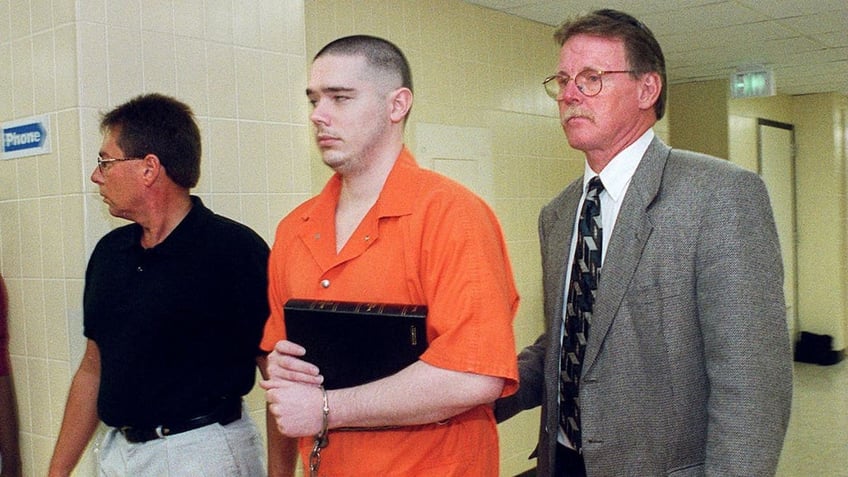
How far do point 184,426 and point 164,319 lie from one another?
0.28 metres

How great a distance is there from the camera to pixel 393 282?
146 centimetres

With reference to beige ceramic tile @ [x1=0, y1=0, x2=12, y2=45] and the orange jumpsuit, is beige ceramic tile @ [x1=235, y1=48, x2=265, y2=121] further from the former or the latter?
the orange jumpsuit

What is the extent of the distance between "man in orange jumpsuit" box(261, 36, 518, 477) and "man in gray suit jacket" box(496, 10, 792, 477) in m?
0.23

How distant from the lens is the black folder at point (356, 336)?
4.58 feet

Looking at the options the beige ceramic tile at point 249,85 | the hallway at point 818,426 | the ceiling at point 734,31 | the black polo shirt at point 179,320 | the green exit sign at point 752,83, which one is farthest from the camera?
the green exit sign at point 752,83

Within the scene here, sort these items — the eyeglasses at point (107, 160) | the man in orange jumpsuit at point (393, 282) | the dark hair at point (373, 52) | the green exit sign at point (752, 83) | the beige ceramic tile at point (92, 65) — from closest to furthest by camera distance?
the man in orange jumpsuit at point (393, 282) < the dark hair at point (373, 52) < the eyeglasses at point (107, 160) < the beige ceramic tile at point (92, 65) < the green exit sign at point (752, 83)

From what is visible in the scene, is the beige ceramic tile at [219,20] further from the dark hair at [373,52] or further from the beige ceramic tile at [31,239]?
the dark hair at [373,52]

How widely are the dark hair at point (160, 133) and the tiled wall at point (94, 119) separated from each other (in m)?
0.38

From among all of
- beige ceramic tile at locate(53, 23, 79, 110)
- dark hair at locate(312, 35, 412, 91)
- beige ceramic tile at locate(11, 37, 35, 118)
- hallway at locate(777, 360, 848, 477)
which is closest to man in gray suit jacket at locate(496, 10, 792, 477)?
dark hair at locate(312, 35, 412, 91)

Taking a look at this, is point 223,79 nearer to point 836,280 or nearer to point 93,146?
point 93,146

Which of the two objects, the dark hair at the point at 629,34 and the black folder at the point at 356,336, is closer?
the black folder at the point at 356,336

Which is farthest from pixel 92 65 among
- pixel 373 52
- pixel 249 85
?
pixel 373 52

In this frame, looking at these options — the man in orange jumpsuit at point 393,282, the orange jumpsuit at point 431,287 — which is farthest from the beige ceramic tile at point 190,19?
the orange jumpsuit at point 431,287

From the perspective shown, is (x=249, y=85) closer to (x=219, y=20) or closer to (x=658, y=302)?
(x=219, y=20)
